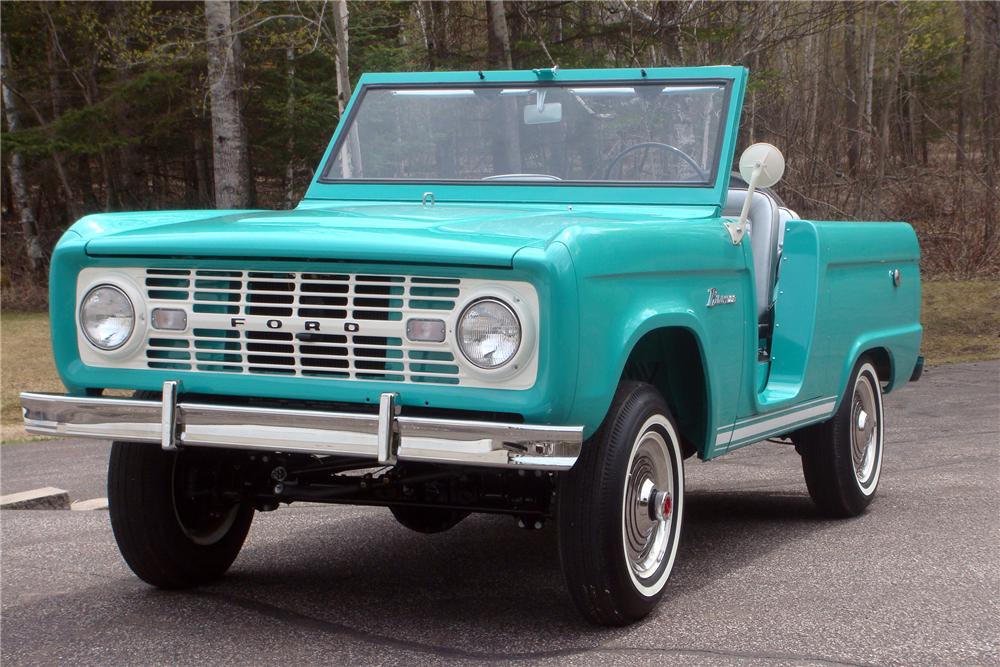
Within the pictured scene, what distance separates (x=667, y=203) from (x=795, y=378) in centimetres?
104

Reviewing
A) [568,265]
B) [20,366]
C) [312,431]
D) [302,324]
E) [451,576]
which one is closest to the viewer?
[568,265]

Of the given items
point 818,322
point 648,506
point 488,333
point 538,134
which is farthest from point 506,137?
point 488,333

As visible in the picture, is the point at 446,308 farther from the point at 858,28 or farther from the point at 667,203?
the point at 858,28

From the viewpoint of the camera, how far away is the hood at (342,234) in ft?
12.5

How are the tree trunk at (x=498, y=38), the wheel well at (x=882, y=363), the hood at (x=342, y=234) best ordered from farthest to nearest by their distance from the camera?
1. the tree trunk at (x=498, y=38)
2. the wheel well at (x=882, y=363)
3. the hood at (x=342, y=234)

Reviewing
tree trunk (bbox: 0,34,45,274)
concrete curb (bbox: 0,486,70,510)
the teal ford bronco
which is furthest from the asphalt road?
tree trunk (bbox: 0,34,45,274)

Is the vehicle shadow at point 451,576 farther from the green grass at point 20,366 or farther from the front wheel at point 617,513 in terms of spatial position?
the green grass at point 20,366

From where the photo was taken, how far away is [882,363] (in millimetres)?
6965

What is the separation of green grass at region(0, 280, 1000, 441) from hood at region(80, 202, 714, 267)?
999cm

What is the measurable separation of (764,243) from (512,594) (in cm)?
235

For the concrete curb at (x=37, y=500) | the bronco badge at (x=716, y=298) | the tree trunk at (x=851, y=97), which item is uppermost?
the tree trunk at (x=851, y=97)

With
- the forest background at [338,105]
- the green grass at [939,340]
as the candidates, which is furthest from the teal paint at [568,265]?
the green grass at [939,340]

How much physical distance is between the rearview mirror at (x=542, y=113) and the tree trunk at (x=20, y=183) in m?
22.7

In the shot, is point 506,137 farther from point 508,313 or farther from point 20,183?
point 20,183
